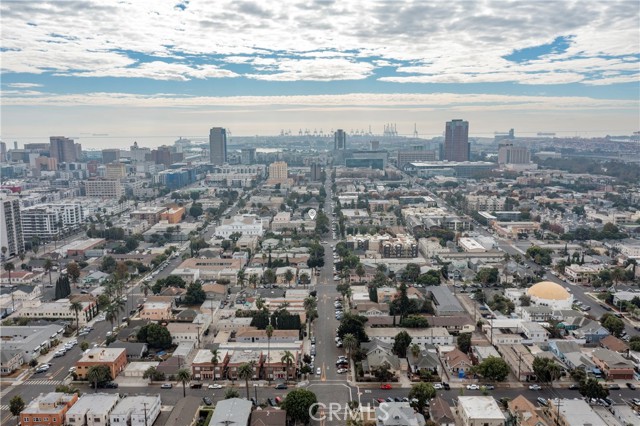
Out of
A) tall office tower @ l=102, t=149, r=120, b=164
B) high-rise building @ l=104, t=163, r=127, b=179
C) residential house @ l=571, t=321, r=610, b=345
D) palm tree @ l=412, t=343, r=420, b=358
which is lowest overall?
residential house @ l=571, t=321, r=610, b=345

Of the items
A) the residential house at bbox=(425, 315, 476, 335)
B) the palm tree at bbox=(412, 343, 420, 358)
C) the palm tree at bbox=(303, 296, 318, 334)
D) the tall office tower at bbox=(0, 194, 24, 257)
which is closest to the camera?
the palm tree at bbox=(412, 343, 420, 358)

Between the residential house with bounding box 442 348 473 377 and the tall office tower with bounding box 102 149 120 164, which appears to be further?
the tall office tower with bounding box 102 149 120 164

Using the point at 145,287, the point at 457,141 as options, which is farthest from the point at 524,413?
the point at 457,141

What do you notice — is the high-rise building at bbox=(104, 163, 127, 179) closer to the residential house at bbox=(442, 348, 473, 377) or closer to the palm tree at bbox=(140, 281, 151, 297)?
the palm tree at bbox=(140, 281, 151, 297)

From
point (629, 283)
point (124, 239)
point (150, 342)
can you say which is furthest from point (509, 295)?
point (124, 239)

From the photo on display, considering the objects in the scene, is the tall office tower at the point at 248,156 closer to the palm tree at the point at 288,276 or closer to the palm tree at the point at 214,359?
the palm tree at the point at 288,276

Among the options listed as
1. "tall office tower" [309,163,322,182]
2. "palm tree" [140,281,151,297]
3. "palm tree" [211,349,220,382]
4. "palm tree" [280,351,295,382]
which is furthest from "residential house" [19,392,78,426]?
"tall office tower" [309,163,322,182]

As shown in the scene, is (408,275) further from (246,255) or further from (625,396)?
(625,396)
